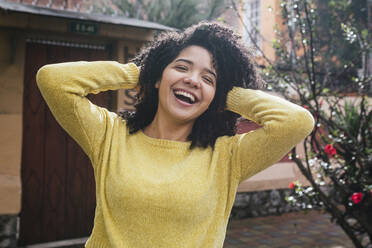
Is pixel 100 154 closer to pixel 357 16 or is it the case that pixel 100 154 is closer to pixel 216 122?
pixel 216 122

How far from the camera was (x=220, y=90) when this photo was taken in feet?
5.34

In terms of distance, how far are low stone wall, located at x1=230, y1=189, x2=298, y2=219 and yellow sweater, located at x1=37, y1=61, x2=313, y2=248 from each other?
4473 millimetres

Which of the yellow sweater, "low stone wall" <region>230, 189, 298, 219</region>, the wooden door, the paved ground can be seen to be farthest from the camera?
"low stone wall" <region>230, 189, 298, 219</region>

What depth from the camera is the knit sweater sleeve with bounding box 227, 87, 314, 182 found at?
1469 millimetres

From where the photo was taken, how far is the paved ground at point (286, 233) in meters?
4.77

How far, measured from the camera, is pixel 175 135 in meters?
1.59

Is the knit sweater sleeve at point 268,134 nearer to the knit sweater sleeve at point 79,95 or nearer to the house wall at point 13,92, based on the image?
the knit sweater sleeve at point 79,95

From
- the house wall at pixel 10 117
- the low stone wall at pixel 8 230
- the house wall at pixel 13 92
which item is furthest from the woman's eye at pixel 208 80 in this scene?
the low stone wall at pixel 8 230

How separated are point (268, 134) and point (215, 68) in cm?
36

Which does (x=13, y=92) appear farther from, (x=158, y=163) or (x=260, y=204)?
(x=260, y=204)

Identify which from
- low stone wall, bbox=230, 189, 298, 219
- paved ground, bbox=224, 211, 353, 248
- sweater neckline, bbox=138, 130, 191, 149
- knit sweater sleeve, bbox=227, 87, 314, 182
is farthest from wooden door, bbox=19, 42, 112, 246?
knit sweater sleeve, bbox=227, 87, 314, 182

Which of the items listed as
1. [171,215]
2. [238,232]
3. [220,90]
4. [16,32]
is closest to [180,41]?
[220,90]

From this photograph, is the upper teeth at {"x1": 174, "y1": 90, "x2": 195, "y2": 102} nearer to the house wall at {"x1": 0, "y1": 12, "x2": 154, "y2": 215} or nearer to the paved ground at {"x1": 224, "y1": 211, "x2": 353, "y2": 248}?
the house wall at {"x1": 0, "y1": 12, "x2": 154, "y2": 215}

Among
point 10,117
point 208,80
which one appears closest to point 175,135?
point 208,80
